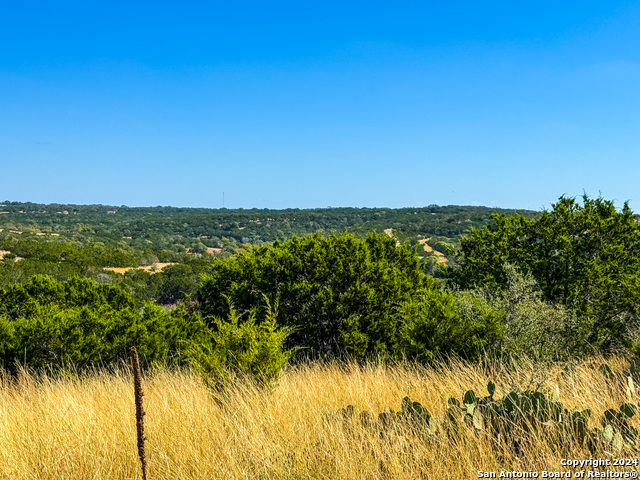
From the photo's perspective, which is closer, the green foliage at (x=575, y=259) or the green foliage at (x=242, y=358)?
the green foliage at (x=242, y=358)

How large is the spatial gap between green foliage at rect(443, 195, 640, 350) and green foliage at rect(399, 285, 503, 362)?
3.29 m

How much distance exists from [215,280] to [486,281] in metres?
7.02

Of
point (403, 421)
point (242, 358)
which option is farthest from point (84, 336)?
point (403, 421)

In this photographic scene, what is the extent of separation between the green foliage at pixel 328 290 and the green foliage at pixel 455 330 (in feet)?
5.86

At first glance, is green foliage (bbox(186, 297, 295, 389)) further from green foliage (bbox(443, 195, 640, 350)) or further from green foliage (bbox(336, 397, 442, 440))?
green foliage (bbox(443, 195, 640, 350))

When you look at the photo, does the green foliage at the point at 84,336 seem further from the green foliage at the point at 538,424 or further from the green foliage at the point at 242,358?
the green foliage at the point at 538,424

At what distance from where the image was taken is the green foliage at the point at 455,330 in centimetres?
812

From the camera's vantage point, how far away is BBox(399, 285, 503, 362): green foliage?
8125mm

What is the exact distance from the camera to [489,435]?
10.5ft

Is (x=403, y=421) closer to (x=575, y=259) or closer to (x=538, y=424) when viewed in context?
(x=538, y=424)

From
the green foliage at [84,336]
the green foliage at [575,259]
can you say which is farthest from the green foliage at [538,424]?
the green foliage at [575,259]

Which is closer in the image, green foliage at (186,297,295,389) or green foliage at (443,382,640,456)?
green foliage at (443,382,640,456)

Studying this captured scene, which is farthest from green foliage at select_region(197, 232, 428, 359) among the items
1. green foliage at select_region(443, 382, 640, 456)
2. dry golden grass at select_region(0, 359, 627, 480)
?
green foliage at select_region(443, 382, 640, 456)

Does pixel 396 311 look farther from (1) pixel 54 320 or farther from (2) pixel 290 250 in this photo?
(1) pixel 54 320
